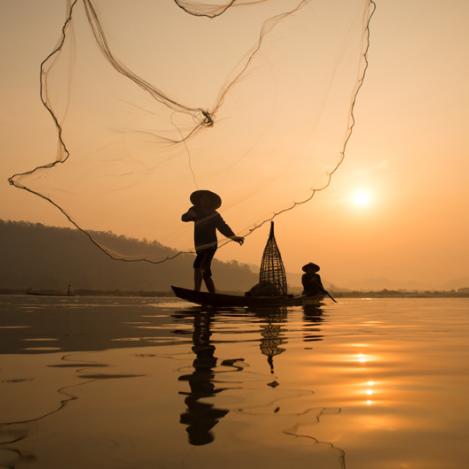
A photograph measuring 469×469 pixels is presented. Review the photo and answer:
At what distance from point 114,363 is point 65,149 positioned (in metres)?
5.87

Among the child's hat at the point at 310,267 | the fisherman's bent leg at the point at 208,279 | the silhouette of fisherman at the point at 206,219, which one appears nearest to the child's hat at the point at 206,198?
the silhouette of fisherman at the point at 206,219

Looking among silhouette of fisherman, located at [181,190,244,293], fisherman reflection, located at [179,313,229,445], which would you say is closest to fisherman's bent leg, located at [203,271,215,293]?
silhouette of fisherman, located at [181,190,244,293]

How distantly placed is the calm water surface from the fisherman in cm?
2083

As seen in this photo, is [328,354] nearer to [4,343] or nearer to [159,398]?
[159,398]

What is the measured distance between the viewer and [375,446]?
135 inches

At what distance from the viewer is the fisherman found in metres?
29.7

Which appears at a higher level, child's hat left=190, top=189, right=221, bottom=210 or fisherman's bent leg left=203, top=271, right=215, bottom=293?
child's hat left=190, top=189, right=221, bottom=210

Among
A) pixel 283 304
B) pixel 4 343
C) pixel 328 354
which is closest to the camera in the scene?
pixel 328 354

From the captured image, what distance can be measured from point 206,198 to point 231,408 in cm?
1875

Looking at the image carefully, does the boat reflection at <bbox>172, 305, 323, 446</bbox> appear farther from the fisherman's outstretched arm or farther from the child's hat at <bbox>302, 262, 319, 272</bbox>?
the child's hat at <bbox>302, 262, 319, 272</bbox>

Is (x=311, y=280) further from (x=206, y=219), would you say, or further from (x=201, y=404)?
(x=201, y=404)

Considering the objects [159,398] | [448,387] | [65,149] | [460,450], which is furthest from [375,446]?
[65,149]

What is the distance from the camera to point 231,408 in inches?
174

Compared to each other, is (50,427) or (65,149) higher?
(65,149)
